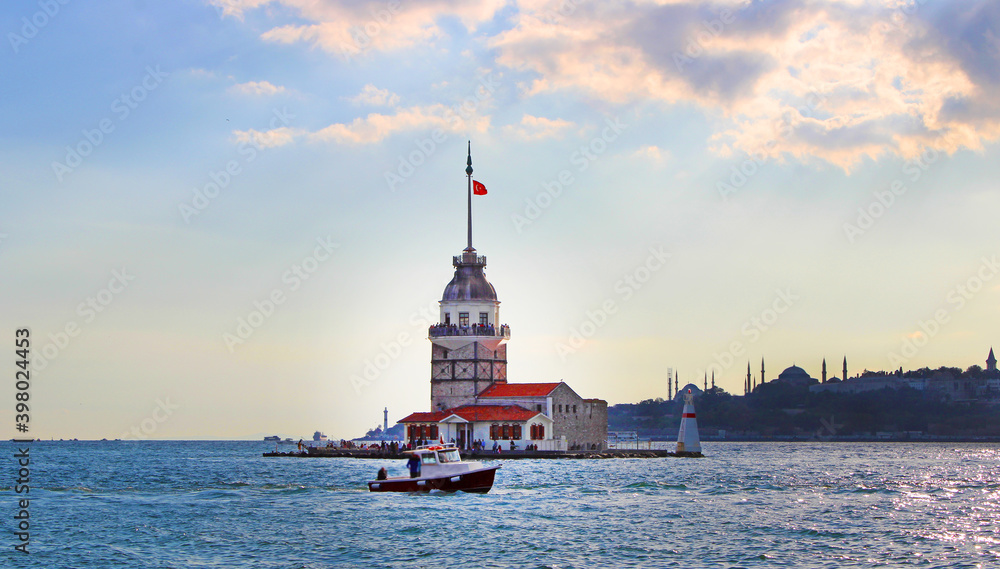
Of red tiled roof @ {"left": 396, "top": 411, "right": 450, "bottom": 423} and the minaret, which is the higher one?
the minaret

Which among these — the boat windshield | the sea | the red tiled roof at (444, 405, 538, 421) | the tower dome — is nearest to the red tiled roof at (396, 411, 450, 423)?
the red tiled roof at (444, 405, 538, 421)

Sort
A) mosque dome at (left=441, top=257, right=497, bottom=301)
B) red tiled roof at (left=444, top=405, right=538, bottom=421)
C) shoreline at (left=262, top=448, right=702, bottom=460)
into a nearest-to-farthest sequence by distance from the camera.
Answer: shoreline at (left=262, top=448, right=702, bottom=460) → red tiled roof at (left=444, top=405, right=538, bottom=421) → mosque dome at (left=441, top=257, right=497, bottom=301)

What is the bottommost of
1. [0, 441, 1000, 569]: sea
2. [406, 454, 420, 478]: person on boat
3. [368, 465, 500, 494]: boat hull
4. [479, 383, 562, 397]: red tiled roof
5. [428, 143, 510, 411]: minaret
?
[0, 441, 1000, 569]: sea

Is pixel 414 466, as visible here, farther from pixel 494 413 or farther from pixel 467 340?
pixel 467 340

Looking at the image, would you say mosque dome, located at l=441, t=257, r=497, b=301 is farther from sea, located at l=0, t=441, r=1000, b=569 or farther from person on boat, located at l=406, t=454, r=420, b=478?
person on boat, located at l=406, t=454, r=420, b=478

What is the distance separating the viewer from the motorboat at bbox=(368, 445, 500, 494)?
55391 mm

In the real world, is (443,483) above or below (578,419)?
below

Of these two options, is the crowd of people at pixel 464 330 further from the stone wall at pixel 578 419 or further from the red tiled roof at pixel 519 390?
the stone wall at pixel 578 419

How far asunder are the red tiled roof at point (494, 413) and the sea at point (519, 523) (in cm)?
2542

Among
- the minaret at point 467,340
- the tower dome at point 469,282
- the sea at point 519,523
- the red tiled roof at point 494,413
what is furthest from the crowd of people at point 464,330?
the sea at point 519,523

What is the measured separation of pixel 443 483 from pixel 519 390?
152ft

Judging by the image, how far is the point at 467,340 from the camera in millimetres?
105062

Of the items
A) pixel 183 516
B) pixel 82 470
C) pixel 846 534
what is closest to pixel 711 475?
pixel 846 534

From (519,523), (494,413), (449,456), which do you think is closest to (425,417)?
(494,413)
